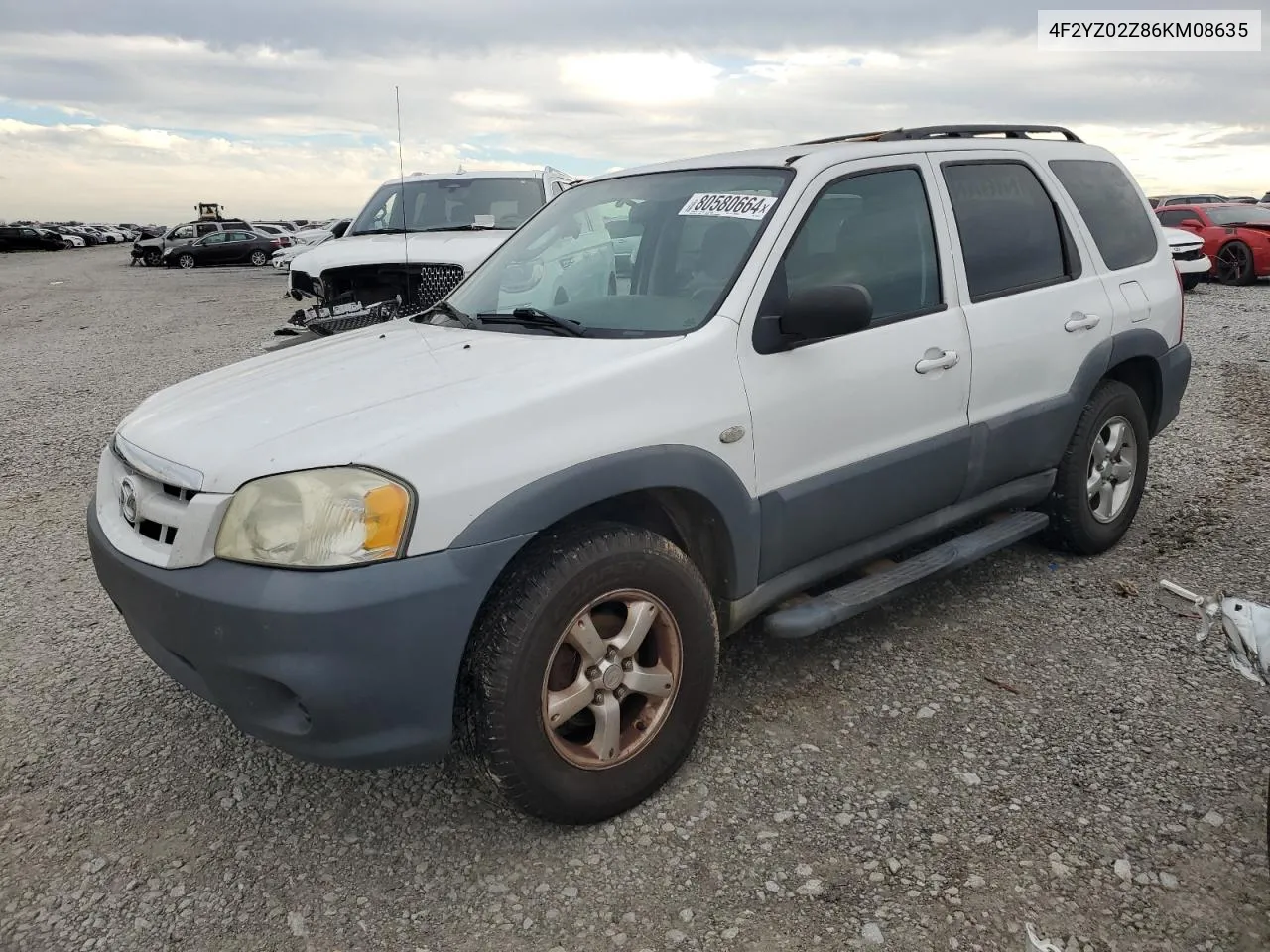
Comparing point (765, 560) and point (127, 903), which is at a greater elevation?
point (765, 560)

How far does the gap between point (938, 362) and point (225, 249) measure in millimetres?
36568

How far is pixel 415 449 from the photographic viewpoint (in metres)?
2.32

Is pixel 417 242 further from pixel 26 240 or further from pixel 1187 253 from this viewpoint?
pixel 26 240

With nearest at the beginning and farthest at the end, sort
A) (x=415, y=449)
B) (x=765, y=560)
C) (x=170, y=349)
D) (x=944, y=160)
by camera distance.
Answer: (x=415, y=449), (x=765, y=560), (x=944, y=160), (x=170, y=349)

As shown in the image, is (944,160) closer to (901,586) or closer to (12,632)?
(901,586)

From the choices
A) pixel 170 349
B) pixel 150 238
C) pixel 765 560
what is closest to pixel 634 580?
pixel 765 560

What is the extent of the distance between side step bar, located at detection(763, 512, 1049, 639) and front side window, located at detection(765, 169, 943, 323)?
90 centimetres

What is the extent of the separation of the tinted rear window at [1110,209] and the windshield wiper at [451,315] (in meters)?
2.55

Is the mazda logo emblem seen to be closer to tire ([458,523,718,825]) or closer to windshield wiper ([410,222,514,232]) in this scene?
tire ([458,523,718,825])

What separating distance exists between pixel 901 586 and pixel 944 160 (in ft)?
5.24

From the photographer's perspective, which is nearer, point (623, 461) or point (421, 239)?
point (623, 461)

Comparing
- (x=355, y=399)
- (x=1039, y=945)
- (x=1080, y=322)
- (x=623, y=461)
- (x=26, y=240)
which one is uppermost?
(x=26, y=240)

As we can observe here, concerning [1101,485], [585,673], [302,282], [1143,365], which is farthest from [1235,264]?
[585,673]

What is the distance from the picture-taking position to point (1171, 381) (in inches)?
180
